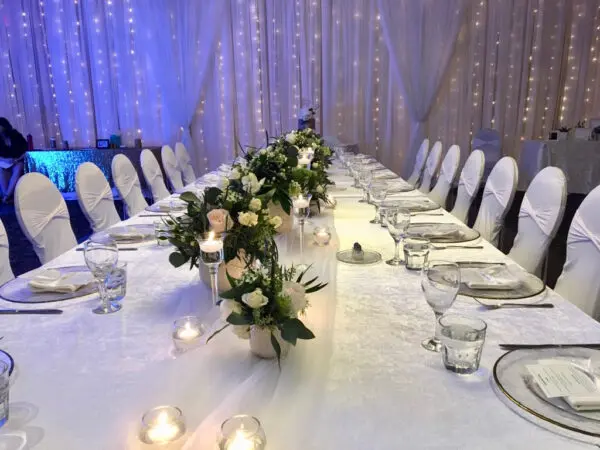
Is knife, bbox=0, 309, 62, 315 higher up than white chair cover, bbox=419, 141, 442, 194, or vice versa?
knife, bbox=0, 309, 62, 315

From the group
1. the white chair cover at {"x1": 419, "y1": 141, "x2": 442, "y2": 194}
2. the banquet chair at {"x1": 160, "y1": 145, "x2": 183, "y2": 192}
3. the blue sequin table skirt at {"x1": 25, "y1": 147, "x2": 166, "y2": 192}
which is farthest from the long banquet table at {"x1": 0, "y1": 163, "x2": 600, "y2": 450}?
the blue sequin table skirt at {"x1": 25, "y1": 147, "x2": 166, "y2": 192}

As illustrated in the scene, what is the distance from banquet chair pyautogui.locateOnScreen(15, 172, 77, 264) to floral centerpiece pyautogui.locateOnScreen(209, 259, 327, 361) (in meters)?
1.60

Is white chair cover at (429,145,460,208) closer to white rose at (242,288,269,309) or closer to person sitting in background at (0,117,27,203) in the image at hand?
white rose at (242,288,269,309)

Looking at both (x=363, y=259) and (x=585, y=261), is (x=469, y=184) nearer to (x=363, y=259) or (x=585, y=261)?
(x=585, y=261)

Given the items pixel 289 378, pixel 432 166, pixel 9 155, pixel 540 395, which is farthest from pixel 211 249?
pixel 9 155

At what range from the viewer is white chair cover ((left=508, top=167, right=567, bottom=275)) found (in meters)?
2.08

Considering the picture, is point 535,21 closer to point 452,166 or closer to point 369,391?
point 452,166

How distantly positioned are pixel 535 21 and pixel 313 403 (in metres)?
7.07

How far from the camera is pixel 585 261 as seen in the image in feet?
5.88

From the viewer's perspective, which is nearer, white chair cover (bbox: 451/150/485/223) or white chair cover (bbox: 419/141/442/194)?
white chair cover (bbox: 451/150/485/223)

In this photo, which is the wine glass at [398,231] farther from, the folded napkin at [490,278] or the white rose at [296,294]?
the white rose at [296,294]

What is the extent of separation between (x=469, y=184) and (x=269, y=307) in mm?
2678

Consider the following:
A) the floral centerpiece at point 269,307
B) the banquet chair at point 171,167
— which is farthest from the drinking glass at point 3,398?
the banquet chair at point 171,167

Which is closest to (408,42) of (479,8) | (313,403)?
(479,8)
